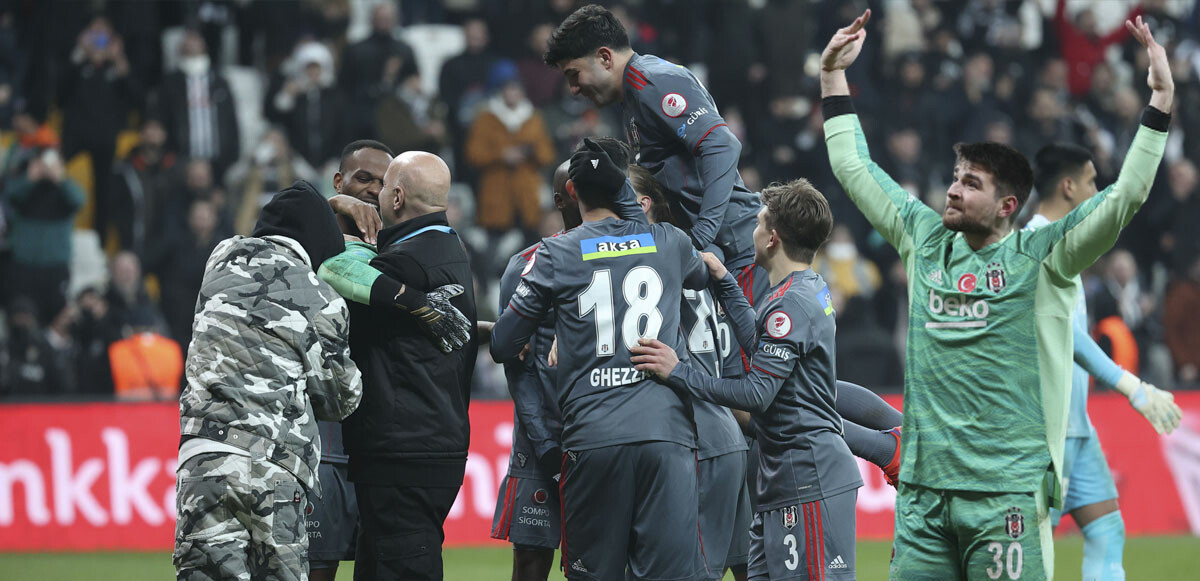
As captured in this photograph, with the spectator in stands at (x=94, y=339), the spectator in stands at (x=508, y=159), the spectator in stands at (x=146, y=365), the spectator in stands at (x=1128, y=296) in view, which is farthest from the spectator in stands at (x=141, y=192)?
the spectator in stands at (x=1128, y=296)

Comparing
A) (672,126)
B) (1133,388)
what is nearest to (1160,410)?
(1133,388)

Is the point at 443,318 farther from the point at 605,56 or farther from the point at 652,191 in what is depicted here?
the point at 605,56

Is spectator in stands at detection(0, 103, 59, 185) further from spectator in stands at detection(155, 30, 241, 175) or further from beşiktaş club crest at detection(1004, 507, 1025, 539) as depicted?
beşiktaş club crest at detection(1004, 507, 1025, 539)

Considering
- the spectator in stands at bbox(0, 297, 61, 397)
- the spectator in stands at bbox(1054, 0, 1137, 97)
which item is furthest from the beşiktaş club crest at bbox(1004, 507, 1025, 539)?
the spectator in stands at bbox(1054, 0, 1137, 97)

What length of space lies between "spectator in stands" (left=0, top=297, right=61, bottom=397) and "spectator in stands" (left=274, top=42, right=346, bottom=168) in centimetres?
364

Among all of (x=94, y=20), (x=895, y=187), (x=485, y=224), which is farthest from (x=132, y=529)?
(x=895, y=187)

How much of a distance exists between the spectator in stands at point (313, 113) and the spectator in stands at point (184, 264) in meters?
1.47

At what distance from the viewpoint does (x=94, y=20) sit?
627 inches

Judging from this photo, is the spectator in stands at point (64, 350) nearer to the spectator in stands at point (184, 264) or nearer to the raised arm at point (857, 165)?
the spectator in stands at point (184, 264)

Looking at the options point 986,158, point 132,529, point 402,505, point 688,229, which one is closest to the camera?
point 986,158

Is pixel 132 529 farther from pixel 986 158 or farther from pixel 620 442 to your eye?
pixel 986 158

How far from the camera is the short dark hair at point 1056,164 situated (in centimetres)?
765

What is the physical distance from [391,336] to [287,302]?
55 centimetres

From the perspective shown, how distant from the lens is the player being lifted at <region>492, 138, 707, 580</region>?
5402mm
